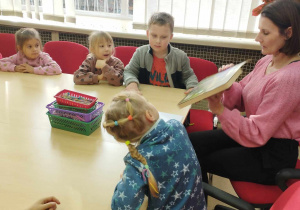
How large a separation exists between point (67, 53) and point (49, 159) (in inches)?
56.9

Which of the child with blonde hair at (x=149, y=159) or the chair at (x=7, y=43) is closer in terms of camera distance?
the child with blonde hair at (x=149, y=159)

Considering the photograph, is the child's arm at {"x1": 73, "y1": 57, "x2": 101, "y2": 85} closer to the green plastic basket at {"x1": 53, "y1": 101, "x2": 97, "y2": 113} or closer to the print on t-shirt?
the print on t-shirt

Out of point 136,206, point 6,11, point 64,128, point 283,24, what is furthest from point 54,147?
point 6,11

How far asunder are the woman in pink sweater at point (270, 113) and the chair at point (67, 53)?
1.42 m

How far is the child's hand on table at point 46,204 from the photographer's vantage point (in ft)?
2.77

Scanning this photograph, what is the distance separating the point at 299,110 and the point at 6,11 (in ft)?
9.80

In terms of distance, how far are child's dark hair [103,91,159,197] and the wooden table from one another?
0.17m

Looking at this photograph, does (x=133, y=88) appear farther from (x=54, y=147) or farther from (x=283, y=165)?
(x=283, y=165)

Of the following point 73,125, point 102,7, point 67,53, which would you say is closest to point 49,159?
point 73,125

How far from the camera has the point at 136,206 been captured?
2.87 ft

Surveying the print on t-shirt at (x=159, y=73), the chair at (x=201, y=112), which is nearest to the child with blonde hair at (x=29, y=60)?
the print on t-shirt at (x=159, y=73)

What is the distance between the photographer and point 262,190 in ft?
4.22

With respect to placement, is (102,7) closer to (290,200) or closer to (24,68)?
(24,68)

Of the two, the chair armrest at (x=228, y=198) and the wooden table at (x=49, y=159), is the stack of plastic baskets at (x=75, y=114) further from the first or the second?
the chair armrest at (x=228, y=198)
